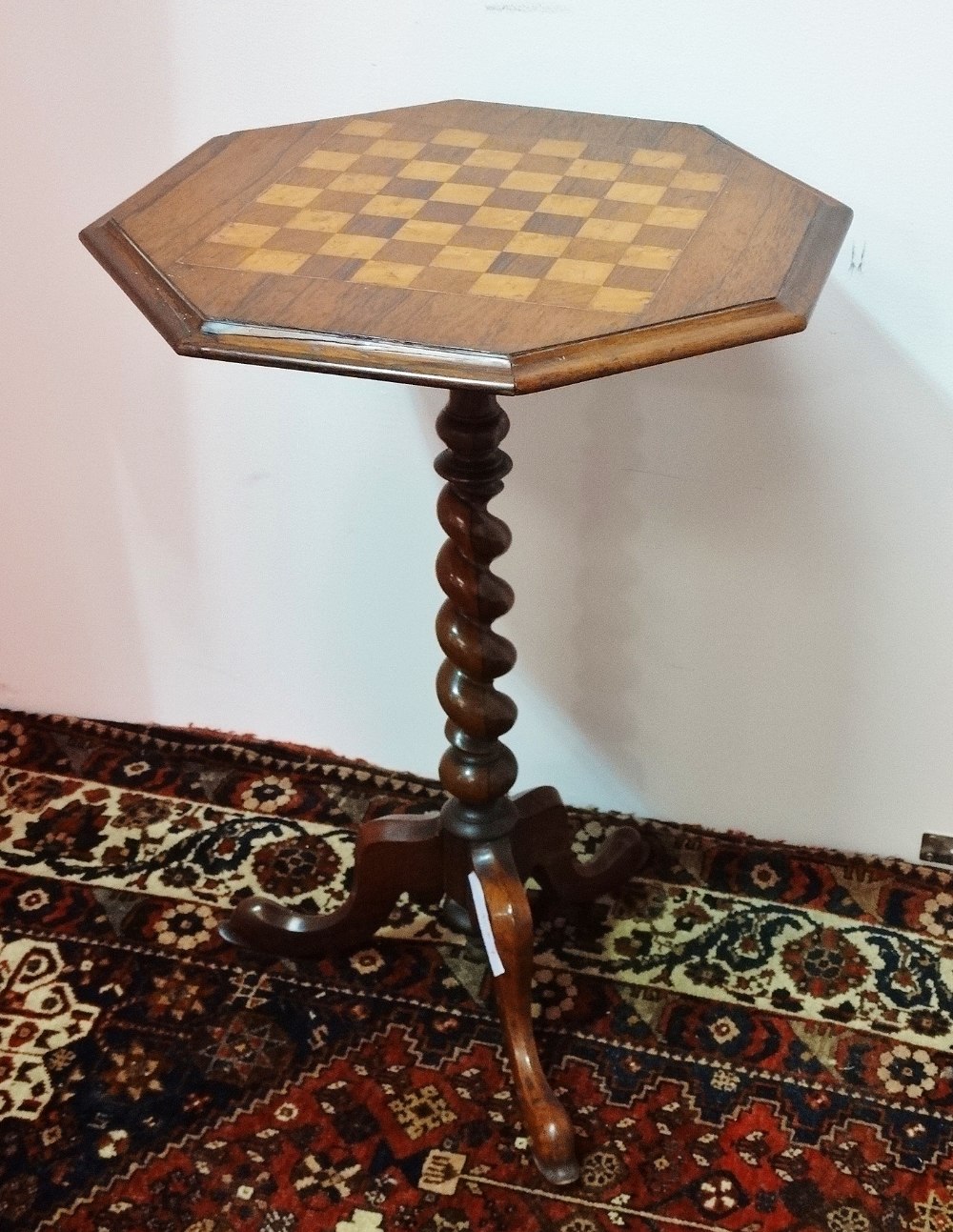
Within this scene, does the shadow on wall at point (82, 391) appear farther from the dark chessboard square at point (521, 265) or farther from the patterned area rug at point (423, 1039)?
the dark chessboard square at point (521, 265)

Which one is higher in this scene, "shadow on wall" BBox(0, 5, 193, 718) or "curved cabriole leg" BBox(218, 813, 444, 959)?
"shadow on wall" BBox(0, 5, 193, 718)

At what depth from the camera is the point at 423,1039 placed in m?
1.71

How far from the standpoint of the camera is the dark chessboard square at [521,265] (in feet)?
3.87

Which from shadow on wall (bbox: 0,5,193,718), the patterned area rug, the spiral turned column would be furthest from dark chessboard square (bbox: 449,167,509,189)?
the patterned area rug

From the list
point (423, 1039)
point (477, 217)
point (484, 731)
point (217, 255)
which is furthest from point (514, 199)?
point (423, 1039)

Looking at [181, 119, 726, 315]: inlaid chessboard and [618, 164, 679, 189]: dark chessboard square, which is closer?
[181, 119, 726, 315]: inlaid chessboard

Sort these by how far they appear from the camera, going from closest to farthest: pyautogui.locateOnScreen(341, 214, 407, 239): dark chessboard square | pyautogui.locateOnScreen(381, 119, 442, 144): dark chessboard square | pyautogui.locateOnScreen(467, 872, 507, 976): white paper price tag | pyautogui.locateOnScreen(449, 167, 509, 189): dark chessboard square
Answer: pyautogui.locateOnScreen(341, 214, 407, 239): dark chessboard square < pyautogui.locateOnScreen(449, 167, 509, 189): dark chessboard square < pyautogui.locateOnScreen(381, 119, 442, 144): dark chessboard square < pyautogui.locateOnScreen(467, 872, 507, 976): white paper price tag

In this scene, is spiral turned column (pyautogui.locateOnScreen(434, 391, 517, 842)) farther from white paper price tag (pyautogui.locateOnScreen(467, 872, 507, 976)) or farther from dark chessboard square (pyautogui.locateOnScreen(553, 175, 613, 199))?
dark chessboard square (pyautogui.locateOnScreen(553, 175, 613, 199))

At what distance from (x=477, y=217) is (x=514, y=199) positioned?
0.19ft

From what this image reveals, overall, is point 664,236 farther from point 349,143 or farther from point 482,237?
point 349,143

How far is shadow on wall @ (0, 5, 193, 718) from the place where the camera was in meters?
1.73

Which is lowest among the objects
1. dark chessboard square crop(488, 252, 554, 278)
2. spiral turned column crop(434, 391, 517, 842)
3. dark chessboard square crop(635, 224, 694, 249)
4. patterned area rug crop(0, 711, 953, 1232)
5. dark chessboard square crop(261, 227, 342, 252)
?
patterned area rug crop(0, 711, 953, 1232)

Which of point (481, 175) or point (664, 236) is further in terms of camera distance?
point (481, 175)

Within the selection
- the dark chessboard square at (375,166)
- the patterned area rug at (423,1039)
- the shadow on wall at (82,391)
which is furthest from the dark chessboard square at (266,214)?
the patterned area rug at (423,1039)
